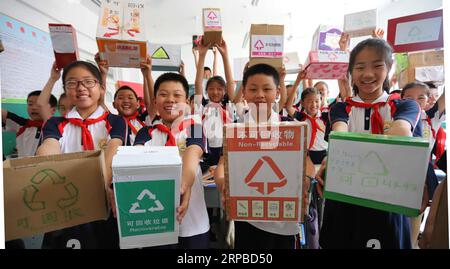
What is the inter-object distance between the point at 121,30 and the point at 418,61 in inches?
87.4

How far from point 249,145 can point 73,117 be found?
91cm

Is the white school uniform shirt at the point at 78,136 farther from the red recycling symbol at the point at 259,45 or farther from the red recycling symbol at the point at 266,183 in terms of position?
the red recycling symbol at the point at 259,45

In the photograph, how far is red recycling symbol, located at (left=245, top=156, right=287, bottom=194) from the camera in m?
0.81

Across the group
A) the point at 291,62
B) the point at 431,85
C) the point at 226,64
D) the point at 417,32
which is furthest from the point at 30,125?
the point at 431,85

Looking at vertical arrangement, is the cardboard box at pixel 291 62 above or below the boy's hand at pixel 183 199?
above

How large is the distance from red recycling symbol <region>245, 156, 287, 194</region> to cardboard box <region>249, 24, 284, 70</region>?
0.88 meters

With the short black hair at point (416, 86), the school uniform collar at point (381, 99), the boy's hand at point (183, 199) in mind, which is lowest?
the boy's hand at point (183, 199)

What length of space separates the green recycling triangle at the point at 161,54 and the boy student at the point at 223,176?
90cm

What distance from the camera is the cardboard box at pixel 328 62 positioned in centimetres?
164

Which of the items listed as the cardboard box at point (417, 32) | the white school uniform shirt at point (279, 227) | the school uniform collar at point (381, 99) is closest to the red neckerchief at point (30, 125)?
the white school uniform shirt at point (279, 227)

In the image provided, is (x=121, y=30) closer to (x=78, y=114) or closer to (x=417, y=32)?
(x=78, y=114)

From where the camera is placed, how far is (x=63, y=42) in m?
1.41
